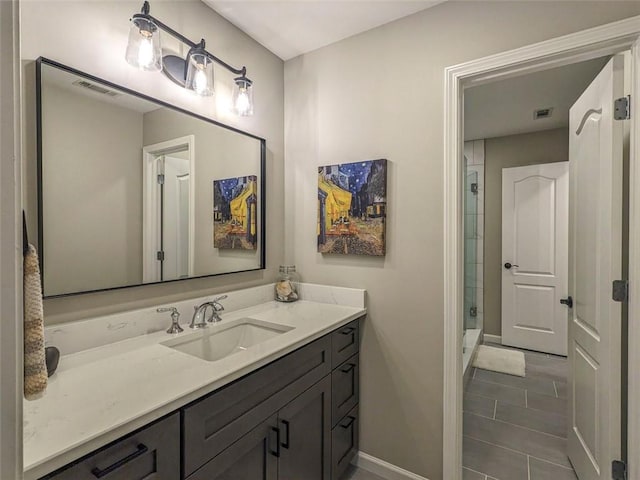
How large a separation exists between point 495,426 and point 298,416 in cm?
172

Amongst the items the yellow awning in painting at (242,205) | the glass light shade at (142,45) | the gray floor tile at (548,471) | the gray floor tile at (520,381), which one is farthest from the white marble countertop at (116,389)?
the gray floor tile at (520,381)

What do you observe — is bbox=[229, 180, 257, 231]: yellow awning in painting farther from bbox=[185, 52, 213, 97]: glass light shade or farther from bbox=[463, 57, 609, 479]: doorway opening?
bbox=[463, 57, 609, 479]: doorway opening

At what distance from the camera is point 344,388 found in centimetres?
175

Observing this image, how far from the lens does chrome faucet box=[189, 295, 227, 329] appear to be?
1.55 metres

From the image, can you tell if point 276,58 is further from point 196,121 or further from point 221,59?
point 196,121

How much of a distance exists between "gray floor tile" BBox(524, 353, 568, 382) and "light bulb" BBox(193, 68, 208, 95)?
3616 mm

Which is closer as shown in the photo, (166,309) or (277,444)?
(277,444)

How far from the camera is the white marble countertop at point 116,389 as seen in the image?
0.70 m

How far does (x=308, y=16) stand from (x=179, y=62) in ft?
2.53

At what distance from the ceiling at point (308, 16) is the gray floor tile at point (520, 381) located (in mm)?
3027

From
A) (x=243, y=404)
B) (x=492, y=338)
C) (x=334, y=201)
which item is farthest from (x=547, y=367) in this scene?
(x=243, y=404)

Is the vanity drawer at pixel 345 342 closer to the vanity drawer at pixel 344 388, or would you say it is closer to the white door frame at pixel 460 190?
the vanity drawer at pixel 344 388

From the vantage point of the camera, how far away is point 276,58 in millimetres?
2180

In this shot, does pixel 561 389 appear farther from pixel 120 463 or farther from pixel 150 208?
pixel 150 208
